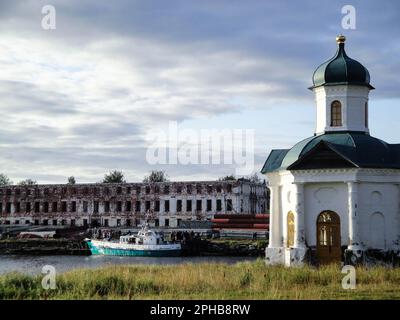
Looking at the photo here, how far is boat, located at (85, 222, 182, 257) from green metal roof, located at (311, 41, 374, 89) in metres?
38.5

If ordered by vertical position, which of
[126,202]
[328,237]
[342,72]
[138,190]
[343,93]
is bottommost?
[328,237]

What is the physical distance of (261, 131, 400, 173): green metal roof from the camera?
2867 cm

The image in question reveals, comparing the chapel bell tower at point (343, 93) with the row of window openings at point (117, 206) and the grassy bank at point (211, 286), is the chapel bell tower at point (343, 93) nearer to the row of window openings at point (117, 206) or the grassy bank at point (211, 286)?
the grassy bank at point (211, 286)

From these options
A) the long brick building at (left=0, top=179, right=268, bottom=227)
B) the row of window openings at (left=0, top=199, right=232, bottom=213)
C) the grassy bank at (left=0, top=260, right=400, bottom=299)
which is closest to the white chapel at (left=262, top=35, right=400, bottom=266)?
the grassy bank at (left=0, top=260, right=400, bottom=299)

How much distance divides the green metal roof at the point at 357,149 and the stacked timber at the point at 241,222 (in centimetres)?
4128

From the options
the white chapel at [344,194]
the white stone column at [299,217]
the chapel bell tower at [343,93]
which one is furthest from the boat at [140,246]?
the white stone column at [299,217]

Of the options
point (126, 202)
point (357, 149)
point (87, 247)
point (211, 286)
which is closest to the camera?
point (211, 286)

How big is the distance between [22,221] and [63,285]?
69.4 m

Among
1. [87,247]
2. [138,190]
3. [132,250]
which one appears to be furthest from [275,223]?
[138,190]

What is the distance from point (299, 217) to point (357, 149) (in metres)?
3.81

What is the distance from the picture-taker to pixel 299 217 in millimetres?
28953

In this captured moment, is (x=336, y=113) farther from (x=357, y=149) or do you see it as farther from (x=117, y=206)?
(x=117, y=206)

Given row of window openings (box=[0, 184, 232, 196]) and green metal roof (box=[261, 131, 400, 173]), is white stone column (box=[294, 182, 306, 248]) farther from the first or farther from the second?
row of window openings (box=[0, 184, 232, 196])

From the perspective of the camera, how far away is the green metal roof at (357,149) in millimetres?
28672
